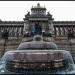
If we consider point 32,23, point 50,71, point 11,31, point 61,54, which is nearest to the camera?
point 50,71

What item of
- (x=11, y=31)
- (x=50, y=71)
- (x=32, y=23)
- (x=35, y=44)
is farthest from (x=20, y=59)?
(x=11, y=31)

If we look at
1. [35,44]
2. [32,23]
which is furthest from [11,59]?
[32,23]

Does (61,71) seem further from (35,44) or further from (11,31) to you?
(11,31)

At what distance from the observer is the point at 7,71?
6172 mm

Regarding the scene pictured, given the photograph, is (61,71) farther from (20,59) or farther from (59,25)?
(59,25)

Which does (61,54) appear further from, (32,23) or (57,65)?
(32,23)

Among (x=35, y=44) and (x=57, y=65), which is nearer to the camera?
(x=57, y=65)

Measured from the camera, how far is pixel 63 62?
6391 mm

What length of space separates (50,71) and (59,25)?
7181cm

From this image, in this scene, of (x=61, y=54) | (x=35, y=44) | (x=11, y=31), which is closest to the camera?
(x=61, y=54)

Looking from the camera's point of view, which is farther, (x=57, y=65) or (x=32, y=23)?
(x=32, y=23)

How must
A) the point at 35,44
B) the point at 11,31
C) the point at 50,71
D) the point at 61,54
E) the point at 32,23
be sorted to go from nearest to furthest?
the point at 50,71 < the point at 61,54 < the point at 35,44 < the point at 32,23 < the point at 11,31

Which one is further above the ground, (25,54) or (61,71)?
(25,54)

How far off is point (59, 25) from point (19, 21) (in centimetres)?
1252
